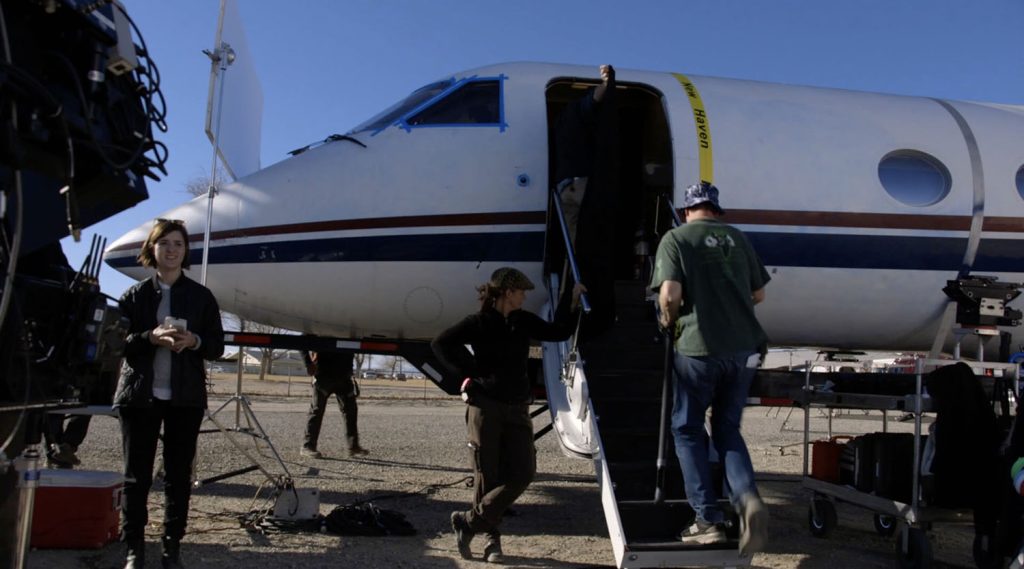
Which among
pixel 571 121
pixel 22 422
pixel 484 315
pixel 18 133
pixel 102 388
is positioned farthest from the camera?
pixel 571 121

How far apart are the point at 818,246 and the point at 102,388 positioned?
5.11 m

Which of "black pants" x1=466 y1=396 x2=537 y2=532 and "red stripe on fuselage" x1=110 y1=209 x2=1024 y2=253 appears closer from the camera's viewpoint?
"black pants" x1=466 y1=396 x2=537 y2=532

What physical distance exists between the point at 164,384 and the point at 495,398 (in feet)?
5.81

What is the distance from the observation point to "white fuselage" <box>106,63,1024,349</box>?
6.13 m

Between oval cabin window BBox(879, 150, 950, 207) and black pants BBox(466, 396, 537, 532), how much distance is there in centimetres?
399

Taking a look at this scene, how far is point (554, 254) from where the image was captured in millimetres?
6109

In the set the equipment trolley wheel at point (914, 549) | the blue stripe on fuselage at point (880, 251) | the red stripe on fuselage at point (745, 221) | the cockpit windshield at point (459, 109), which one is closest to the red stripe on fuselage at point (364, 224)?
the red stripe on fuselage at point (745, 221)

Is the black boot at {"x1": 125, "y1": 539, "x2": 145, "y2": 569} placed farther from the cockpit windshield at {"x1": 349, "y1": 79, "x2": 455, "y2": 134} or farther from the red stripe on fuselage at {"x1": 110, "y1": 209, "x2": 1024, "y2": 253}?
the cockpit windshield at {"x1": 349, "y1": 79, "x2": 455, "y2": 134}

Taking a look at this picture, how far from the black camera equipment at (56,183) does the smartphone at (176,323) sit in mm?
363

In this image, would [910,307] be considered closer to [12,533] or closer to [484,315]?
[484,315]

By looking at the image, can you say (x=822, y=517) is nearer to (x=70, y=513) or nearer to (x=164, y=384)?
(x=164, y=384)

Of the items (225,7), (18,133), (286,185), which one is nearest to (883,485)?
(286,185)

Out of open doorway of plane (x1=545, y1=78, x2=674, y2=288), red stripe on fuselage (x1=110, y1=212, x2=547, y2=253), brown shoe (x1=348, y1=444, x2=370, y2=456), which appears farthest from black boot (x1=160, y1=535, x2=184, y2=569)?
brown shoe (x1=348, y1=444, x2=370, y2=456)

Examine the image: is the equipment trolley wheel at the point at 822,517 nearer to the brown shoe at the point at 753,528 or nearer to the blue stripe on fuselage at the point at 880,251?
the blue stripe on fuselage at the point at 880,251
